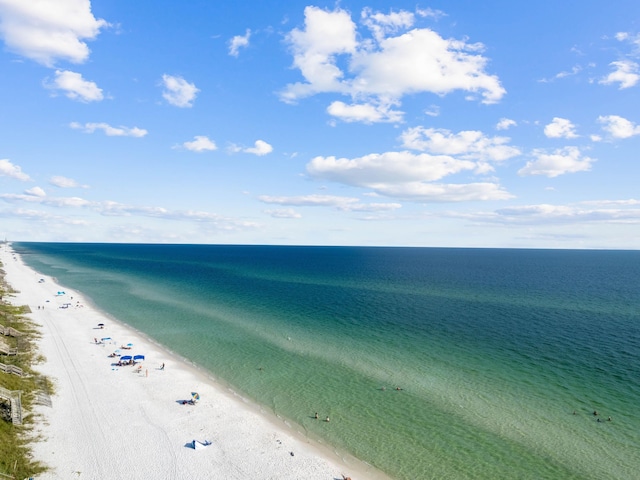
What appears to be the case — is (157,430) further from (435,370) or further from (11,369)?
(435,370)

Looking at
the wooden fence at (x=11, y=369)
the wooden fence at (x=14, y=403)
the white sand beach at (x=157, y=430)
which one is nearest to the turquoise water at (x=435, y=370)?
the white sand beach at (x=157, y=430)

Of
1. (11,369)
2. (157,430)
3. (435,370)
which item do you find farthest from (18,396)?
(435,370)

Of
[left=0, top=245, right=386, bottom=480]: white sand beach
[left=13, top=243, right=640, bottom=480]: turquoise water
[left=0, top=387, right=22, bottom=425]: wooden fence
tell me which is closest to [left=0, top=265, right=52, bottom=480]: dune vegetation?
[left=0, top=387, right=22, bottom=425]: wooden fence

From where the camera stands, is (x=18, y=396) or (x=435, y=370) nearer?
(x=18, y=396)

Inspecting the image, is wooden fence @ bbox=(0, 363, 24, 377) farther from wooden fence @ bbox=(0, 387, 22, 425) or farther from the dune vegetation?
wooden fence @ bbox=(0, 387, 22, 425)

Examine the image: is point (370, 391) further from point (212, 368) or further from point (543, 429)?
point (212, 368)

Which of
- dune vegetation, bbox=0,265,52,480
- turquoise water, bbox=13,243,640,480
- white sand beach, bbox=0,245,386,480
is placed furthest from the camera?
turquoise water, bbox=13,243,640,480
